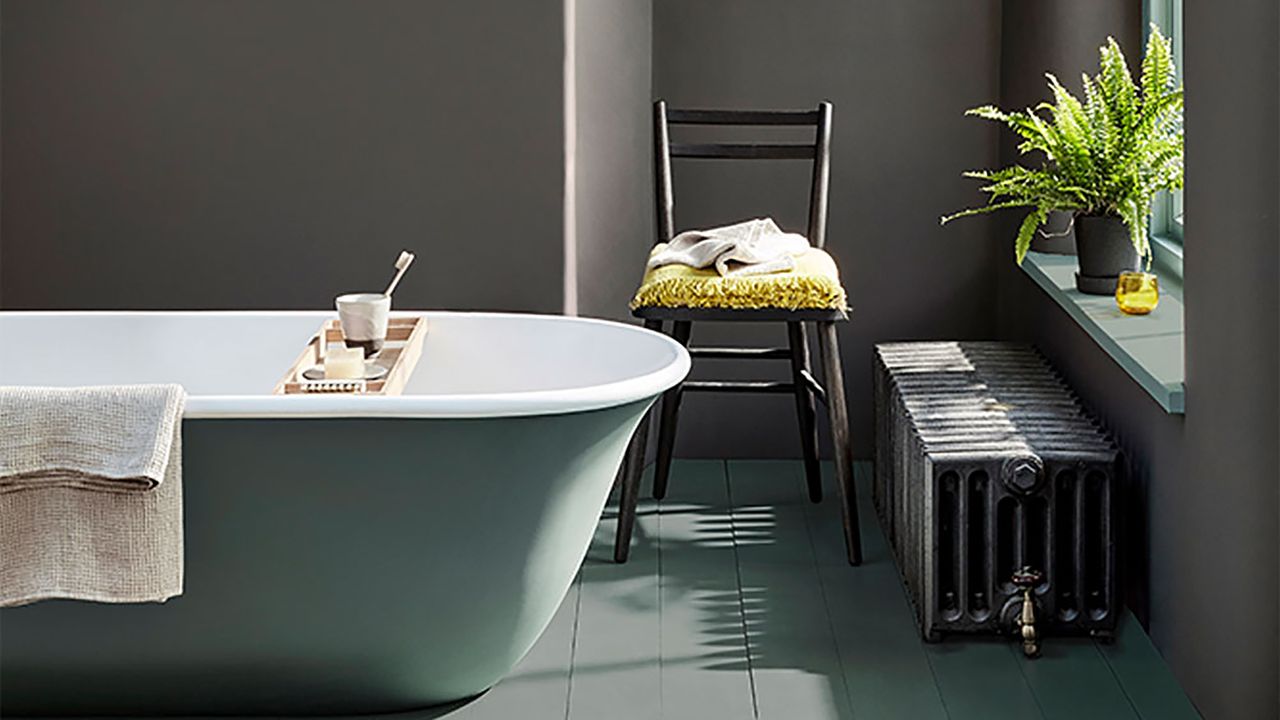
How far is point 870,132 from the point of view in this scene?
457 centimetres

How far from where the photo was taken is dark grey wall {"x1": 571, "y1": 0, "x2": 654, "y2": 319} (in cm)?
422

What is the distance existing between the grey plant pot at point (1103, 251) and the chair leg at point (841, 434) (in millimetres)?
548

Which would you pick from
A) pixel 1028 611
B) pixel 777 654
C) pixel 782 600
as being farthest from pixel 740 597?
pixel 1028 611

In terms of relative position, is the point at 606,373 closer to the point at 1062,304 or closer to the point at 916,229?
the point at 1062,304

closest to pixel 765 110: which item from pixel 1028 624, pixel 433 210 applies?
pixel 433 210

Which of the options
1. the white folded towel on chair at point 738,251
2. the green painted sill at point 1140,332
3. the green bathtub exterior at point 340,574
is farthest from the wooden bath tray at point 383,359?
the green painted sill at point 1140,332

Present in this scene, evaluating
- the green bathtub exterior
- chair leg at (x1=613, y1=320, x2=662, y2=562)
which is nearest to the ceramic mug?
the green bathtub exterior

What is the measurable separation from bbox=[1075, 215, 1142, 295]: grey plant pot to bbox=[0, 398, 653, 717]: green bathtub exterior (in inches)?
49.1

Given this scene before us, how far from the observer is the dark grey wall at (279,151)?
409 centimetres

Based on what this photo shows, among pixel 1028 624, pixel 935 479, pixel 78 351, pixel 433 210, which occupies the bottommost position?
pixel 1028 624

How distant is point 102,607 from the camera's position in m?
2.81

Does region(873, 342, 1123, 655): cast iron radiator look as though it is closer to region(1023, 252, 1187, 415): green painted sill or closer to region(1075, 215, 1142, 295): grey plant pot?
region(1023, 252, 1187, 415): green painted sill

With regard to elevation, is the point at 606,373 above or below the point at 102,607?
above

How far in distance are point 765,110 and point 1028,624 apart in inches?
70.7
